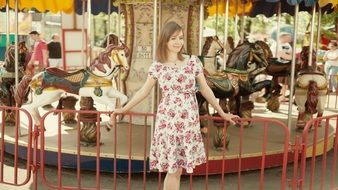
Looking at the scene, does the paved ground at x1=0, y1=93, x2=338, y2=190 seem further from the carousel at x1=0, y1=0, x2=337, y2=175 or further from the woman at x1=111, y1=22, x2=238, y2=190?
the woman at x1=111, y1=22, x2=238, y2=190

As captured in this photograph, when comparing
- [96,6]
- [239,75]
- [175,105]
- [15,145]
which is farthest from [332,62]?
[175,105]

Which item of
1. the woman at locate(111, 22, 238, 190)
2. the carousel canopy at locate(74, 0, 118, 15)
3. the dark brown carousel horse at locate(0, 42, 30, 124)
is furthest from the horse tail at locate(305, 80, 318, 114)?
the carousel canopy at locate(74, 0, 118, 15)

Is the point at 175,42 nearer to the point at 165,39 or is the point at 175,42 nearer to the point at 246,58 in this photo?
the point at 165,39

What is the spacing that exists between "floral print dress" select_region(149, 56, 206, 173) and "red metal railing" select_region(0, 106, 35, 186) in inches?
71.2

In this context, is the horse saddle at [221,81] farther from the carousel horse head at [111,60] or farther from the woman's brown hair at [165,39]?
the woman's brown hair at [165,39]

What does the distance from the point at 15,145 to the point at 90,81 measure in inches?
64.5

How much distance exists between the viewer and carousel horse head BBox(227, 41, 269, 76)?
874cm

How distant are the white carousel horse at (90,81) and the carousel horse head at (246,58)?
205 cm

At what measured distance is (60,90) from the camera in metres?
7.70

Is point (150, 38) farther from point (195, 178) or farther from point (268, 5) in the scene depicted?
point (268, 5)

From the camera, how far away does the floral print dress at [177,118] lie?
494 centimetres

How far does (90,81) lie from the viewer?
7.57 metres

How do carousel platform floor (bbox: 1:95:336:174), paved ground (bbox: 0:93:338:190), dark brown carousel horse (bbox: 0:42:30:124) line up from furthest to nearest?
dark brown carousel horse (bbox: 0:42:30:124), carousel platform floor (bbox: 1:95:336:174), paved ground (bbox: 0:93:338:190)

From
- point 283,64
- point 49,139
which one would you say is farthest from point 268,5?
point 49,139
